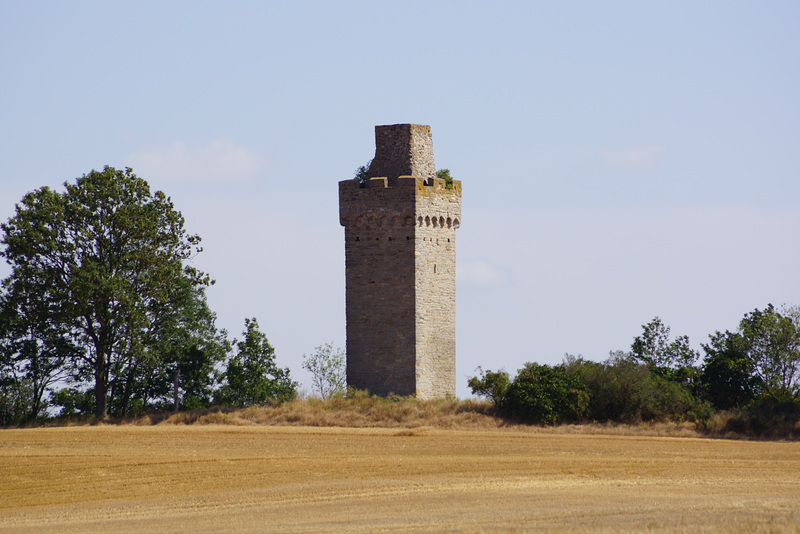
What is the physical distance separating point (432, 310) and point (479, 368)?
246 centimetres

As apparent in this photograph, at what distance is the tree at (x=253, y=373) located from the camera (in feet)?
133

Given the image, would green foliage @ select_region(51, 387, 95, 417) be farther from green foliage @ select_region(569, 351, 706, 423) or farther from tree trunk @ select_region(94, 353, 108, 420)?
green foliage @ select_region(569, 351, 706, 423)

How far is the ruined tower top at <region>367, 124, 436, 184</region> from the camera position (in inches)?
1588

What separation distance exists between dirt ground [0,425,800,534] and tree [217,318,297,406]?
3973 millimetres

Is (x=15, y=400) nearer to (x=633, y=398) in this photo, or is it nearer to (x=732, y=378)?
(x=633, y=398)

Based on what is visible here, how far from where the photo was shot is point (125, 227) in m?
37.4

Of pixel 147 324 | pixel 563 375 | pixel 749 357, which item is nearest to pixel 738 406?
pixel 749 357

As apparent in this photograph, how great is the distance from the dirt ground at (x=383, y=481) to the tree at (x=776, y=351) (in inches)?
139

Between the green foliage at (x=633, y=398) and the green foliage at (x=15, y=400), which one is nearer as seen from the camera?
the green foliage at (x=633, y=398)

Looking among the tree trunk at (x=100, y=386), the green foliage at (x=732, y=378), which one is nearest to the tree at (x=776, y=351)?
the green foliage at (x=732, y=378)

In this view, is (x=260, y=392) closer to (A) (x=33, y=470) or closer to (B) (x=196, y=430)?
(B) (x=196, y=430)

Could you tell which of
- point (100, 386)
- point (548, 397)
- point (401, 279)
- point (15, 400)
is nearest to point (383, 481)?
point (548, 397)

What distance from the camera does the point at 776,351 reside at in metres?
38.2

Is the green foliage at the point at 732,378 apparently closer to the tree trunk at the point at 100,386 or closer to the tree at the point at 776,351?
the tree at the point at 776,351
